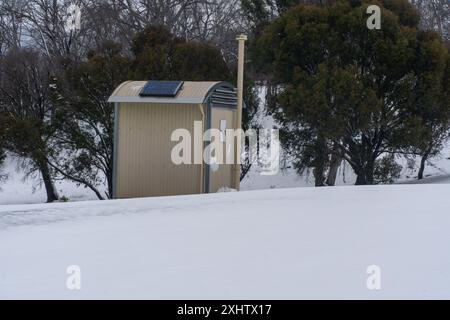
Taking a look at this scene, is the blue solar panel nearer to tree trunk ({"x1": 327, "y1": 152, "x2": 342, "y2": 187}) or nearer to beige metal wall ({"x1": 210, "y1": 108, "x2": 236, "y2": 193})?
beige metal wall ({"x1": 210, "y1": 108, "x2": 236, "y2": 193})

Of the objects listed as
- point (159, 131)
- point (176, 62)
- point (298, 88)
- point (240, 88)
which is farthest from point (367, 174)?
point (159, 131)

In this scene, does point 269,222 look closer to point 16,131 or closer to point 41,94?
point 16,131

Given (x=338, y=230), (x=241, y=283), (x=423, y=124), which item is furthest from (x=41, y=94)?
(x=241, y=283)

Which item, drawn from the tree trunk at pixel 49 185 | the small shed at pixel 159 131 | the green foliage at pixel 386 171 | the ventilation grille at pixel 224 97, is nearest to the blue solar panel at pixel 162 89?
the small shed at pixel 159 131

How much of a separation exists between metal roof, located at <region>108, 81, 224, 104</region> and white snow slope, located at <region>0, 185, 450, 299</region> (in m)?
2.74

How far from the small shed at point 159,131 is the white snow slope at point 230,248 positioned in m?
2.65

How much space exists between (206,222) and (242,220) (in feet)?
1.55

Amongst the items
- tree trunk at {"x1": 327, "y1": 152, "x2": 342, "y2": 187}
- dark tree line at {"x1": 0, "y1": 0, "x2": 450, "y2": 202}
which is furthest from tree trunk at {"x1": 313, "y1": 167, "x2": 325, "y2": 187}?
tree trunk at {"x1": 327, "y1": 152, "x2": 342, "y2": 187}

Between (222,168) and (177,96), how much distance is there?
1.88 metres

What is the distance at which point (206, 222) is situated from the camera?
8.22 m

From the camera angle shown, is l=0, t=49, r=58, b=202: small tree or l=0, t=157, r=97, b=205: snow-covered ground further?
l=0, t=157, r=97, b=205: snow-covered ground

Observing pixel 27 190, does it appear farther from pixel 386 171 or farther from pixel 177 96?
pixel 386 171

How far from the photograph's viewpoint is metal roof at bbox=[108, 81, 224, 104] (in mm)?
12211

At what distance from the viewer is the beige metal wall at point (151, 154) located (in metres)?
12.6
